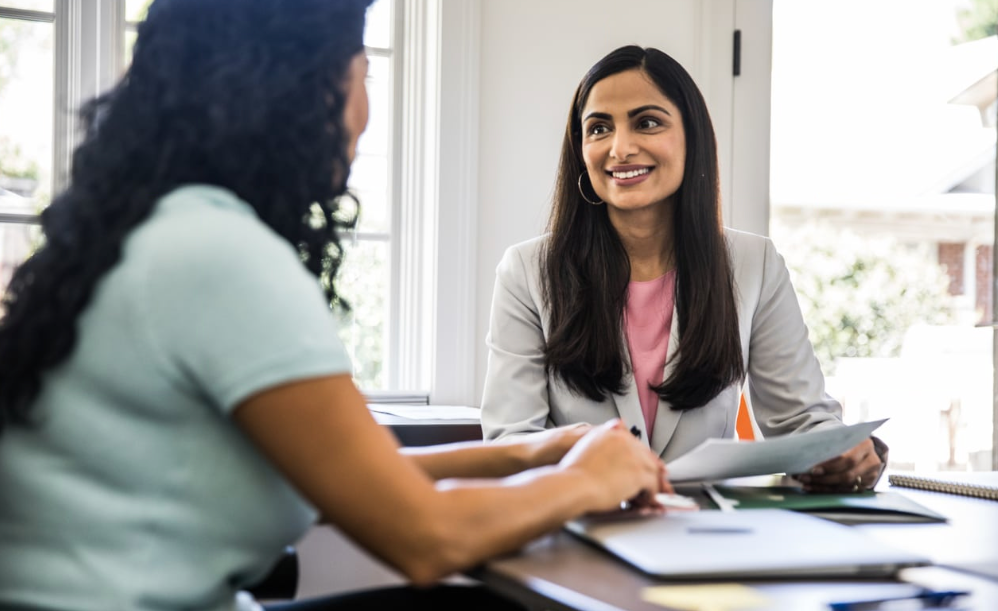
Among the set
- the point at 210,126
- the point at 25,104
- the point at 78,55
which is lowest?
the point at 210,126

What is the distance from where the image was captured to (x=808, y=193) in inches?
133

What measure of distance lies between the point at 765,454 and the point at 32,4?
2.27 m

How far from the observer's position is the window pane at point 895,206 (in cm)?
331

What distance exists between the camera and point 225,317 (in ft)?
2.46

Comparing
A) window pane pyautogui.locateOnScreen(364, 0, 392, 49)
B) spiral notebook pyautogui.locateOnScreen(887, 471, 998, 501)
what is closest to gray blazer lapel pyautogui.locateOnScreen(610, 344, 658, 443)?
spiral notebook pyautogui.locateOnScreen(887, 471, 998, 501)

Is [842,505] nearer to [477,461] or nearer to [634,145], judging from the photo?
[477,461]

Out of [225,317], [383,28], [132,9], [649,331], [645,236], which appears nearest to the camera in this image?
[225,317]

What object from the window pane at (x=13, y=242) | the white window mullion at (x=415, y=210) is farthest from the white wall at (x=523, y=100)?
the window pane at (x=13, y=242)

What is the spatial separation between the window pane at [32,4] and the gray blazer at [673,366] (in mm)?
1503

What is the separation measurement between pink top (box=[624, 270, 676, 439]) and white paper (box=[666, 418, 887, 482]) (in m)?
0.50

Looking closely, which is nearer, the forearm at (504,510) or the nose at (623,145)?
the forearm at (504,510)

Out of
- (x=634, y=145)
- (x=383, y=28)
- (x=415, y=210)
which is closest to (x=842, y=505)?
(x=634, y=145)

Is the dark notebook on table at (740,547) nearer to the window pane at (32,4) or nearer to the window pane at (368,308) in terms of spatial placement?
the window pane at (368,308)

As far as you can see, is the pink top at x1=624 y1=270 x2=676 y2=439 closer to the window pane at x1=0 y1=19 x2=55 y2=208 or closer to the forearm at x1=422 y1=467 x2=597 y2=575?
the forearm at x1=422 y1=467 x2=597 y2=575
